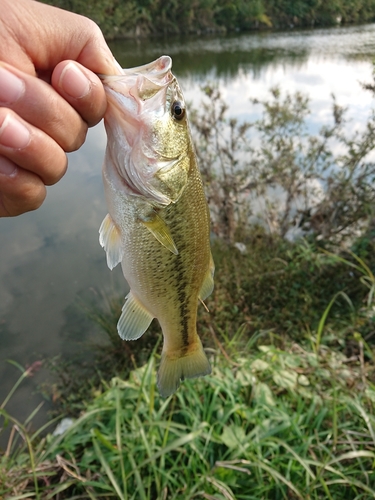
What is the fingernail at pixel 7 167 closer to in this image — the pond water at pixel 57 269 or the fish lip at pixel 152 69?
the fish lip at pixel 152 69

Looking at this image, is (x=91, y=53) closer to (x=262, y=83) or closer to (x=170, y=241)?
(x=170, y=241)

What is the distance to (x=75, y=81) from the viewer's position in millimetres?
1201

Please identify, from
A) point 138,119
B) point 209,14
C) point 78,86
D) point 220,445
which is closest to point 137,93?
point 138,119

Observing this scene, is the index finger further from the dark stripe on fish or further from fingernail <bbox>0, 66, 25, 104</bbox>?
the dark stripe on fish

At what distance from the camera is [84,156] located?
23.4 ft

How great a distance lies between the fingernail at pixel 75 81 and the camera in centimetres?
120

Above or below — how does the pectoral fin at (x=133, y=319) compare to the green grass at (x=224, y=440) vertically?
above

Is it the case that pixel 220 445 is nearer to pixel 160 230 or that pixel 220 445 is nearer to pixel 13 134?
pixel 160 230

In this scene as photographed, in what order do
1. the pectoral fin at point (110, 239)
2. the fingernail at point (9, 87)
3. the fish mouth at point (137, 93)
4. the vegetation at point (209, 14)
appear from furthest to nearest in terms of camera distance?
the vegetation at point (209, 14) → the pectoral fin at point (110, 239) → the fish mouth at point (137, 93) → the fingernail at point (9, 87)

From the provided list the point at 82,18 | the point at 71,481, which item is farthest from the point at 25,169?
the point at 71,481

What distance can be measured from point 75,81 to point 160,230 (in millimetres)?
572

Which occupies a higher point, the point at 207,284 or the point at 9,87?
the point at 9,87

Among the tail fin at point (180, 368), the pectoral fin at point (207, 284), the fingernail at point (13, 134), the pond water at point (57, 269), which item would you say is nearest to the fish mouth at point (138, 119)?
the fingernail at point (13, 134)

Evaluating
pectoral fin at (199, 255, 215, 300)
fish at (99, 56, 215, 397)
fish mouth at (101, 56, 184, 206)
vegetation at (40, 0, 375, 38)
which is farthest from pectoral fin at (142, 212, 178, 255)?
vegetation at (40, 0, 375, 38)
